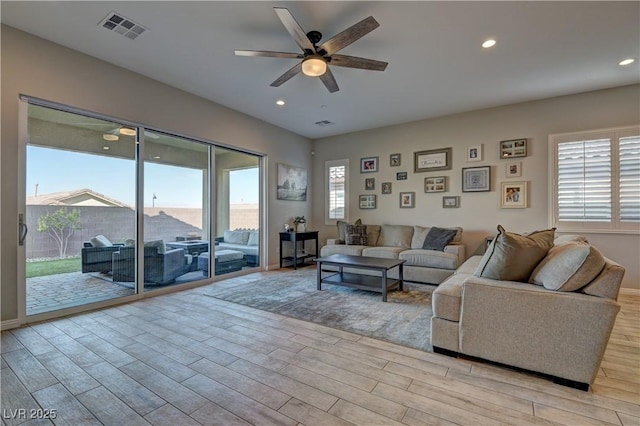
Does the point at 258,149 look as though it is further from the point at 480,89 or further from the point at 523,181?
the point at 523,181

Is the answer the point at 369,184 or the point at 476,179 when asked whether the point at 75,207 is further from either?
the point at 476,179

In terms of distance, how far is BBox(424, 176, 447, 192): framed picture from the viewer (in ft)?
17.8

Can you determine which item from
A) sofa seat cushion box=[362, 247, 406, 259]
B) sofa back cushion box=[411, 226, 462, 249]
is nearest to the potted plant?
sofa seat cushion box=[362, 247, 406, 259]

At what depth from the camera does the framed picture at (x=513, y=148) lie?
4.72 meters

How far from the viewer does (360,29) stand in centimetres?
235

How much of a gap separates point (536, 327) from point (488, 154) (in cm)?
387

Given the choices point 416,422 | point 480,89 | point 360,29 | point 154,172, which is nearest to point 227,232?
point 154,172

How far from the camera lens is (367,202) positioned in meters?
6.32

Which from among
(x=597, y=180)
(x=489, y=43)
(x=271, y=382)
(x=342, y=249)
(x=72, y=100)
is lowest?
(x=271, y=382)

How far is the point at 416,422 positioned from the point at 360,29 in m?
2.81

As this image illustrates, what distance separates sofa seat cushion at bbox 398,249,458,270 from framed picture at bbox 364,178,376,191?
188 cm

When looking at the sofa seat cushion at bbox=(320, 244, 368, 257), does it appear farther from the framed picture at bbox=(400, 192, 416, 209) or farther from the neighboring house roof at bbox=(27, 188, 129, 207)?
the neighboring house roof at bbox=(27, 188, 129, 207)

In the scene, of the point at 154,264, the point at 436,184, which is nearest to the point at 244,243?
the point at 154,264

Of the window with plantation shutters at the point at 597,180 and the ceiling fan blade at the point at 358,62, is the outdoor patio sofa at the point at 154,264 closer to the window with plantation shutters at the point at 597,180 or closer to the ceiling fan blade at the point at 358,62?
the ceiling fan blade at the point at 358,62
